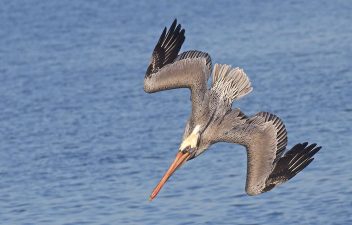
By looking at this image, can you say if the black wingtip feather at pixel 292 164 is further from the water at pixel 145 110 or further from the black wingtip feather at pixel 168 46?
the water at pixel 145 110

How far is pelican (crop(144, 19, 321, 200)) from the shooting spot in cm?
1844

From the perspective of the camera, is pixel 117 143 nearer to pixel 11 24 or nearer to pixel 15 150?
pixel 15 150

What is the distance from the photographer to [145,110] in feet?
107

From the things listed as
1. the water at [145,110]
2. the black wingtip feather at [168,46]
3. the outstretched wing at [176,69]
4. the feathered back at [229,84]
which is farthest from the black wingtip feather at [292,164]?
the water at [145,110]

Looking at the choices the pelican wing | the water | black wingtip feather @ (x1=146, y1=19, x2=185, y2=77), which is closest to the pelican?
the pelican wing

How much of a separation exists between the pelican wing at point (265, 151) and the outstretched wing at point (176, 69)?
706mm

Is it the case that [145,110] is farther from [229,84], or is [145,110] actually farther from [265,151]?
[265,151]

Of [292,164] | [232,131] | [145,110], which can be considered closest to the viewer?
[292,164]

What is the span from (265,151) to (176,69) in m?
2.11

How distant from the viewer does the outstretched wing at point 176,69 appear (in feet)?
63.8

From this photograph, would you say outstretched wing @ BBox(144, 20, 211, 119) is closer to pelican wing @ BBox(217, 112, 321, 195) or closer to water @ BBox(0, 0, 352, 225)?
pelican wing @ BBox(217, 112, 321, 195)

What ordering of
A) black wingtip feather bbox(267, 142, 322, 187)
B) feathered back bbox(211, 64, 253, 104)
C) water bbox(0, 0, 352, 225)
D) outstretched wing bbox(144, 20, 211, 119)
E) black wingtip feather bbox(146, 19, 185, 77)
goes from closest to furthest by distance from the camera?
black wingtip feather bbox(267, 142, 322, 187) → feathered back bbox(211, 64, 253, 104) → outstretched wing bbox(144, 20, 211, 119) → black wingtip feather bbox(146, 19, 185, 77) → water bbox(0, 0, 352, 225)

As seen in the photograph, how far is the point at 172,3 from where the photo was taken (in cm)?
4775

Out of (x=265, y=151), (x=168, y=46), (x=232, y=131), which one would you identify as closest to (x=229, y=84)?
(x=232, y=131)
